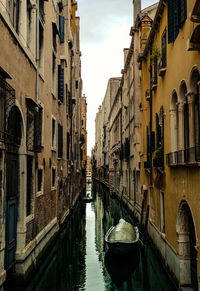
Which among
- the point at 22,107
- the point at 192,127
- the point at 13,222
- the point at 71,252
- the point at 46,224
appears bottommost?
the point at 71,252

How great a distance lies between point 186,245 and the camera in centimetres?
845

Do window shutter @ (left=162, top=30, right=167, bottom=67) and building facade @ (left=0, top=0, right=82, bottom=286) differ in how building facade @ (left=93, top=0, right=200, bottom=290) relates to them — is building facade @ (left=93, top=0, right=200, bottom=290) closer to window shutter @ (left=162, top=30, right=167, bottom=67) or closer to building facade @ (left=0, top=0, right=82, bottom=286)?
window shutter @ (left=162, top=30, right=167, bottom=67)

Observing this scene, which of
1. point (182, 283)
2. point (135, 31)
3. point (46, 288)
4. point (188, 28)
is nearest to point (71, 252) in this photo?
point (46, 288)

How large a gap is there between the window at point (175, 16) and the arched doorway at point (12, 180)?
4.84 m

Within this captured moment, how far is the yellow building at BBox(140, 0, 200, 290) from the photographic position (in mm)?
7238

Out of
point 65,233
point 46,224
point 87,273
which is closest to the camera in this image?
point 87,273

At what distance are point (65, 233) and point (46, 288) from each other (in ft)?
26.1

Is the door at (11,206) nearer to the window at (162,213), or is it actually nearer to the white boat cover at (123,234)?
the white boat cover at (123,234)

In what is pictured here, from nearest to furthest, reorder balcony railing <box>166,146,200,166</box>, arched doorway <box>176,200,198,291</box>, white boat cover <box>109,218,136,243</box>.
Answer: balcony railing <box>166,146,200,166</box> → arched doorway <box>176,200,198,291</box> → white boat cover <box>109,218,136,243</box>

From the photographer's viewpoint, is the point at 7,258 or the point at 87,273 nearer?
the point at 7,258

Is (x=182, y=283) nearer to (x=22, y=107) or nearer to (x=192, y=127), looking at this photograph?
(x=192, y=127)

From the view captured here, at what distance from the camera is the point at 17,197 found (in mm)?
9172

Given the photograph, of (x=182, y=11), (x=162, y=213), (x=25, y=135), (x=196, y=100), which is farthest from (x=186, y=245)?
(x=182, y=11)

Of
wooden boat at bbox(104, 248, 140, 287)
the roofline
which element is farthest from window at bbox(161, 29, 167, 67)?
wooden boat at bbox(104, 248, 140, 287)
